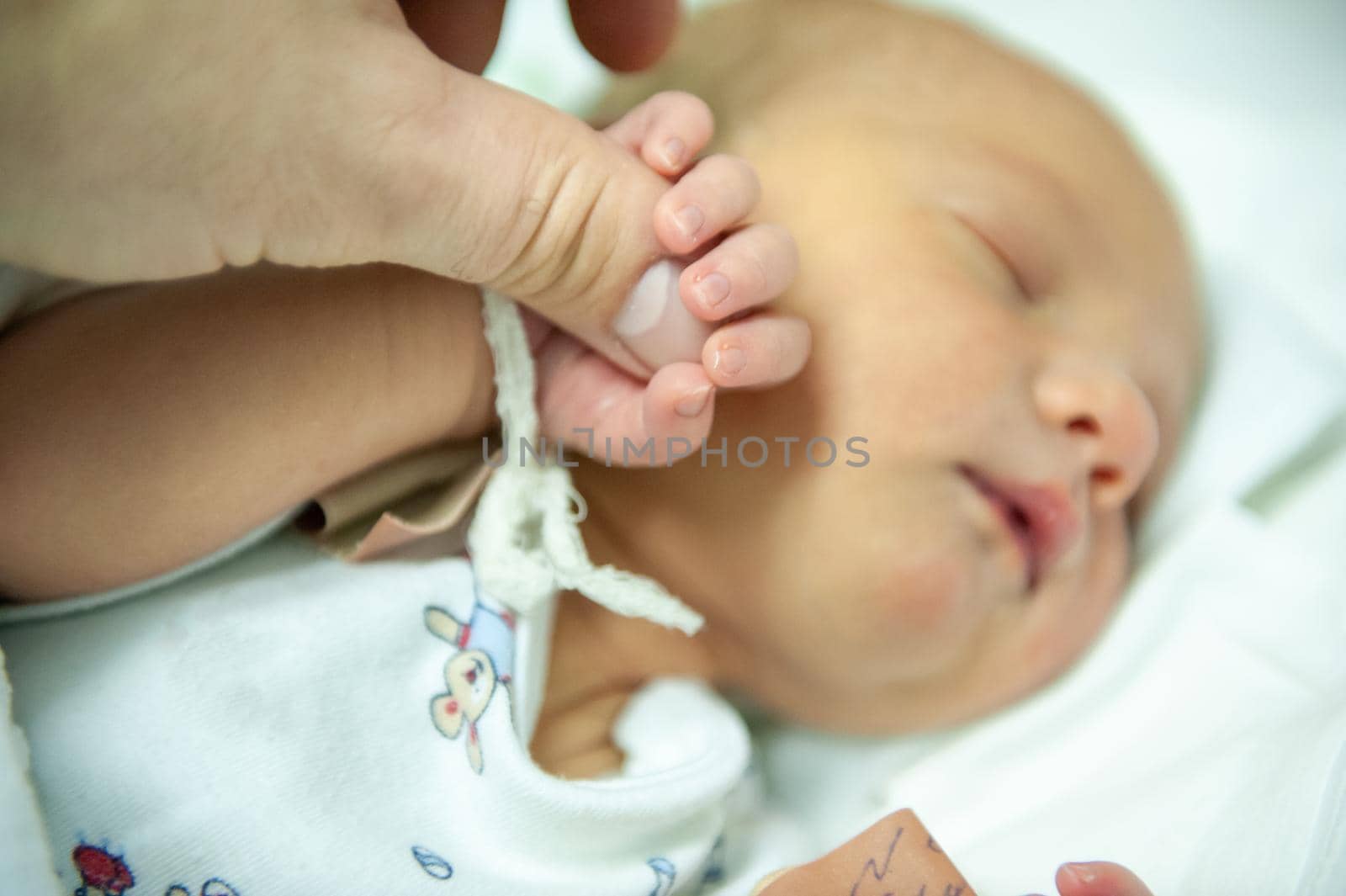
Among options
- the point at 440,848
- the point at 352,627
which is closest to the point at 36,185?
the point at 352,627

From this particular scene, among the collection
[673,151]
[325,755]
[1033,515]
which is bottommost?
[325,755]

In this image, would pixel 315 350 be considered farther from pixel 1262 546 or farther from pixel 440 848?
pixel 1262 546

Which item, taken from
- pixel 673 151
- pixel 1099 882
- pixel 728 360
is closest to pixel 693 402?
pixel 728 360

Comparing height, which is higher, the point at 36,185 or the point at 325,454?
the point at 36,185

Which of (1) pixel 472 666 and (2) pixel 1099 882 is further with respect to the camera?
(1) pixel 472 666

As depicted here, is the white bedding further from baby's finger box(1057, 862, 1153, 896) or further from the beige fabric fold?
the beige fabric fold

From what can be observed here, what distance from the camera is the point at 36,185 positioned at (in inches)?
16.9

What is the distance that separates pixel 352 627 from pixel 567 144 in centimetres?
36

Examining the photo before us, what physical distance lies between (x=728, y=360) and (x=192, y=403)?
0.32 metres

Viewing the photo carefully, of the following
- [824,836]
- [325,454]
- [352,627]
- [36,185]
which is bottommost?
[824,836]

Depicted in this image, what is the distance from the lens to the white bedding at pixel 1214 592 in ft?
2.19

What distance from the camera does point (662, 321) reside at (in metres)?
0.60

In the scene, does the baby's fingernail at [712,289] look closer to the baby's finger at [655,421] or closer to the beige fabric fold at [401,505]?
the baby's finger at [655,421]

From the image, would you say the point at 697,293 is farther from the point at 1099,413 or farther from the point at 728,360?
the point at 1099,413
